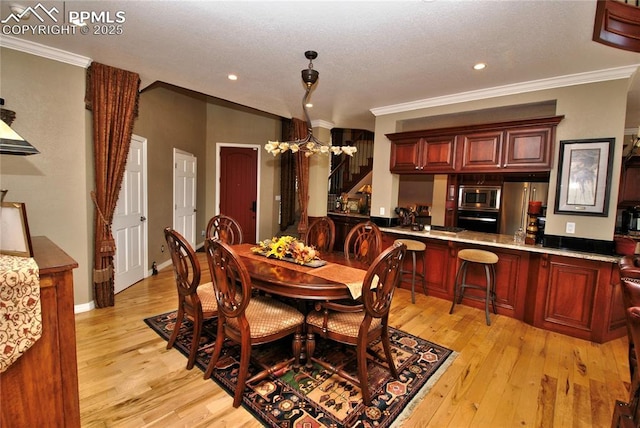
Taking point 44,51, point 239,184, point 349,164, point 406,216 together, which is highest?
point 44,51

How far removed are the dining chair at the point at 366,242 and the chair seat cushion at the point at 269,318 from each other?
867 millimetres

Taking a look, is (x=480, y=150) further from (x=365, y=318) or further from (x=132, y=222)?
(x=132, y=222)

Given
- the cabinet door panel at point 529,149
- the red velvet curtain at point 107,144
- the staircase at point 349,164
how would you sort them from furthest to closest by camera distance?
the staircase at point 349,164 < the cabinet door panel at point 529,149 < the red velvet curtain at point 107,144

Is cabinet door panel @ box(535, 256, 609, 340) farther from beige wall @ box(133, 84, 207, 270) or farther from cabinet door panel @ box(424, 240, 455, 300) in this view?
beige wall @ box(133, 84, 207, 270)

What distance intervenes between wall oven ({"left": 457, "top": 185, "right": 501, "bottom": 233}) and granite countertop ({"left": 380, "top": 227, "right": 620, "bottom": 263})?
1.98 meters

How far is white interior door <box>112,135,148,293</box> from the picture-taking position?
360 cm

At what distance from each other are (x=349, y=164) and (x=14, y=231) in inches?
248

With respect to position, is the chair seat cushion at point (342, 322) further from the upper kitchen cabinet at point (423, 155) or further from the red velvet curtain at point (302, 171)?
the red velvet curtain at point (302, 171)

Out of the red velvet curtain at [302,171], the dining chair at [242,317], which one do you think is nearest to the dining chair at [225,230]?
the dining chair at [242,317]

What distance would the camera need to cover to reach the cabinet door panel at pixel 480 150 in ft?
11.1

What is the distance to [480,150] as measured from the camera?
11.5 ft

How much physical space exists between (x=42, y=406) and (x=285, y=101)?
12.5 ft

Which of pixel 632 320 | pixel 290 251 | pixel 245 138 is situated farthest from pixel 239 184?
pixel 632 320

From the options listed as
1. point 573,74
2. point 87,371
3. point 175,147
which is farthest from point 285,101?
point 87,371
